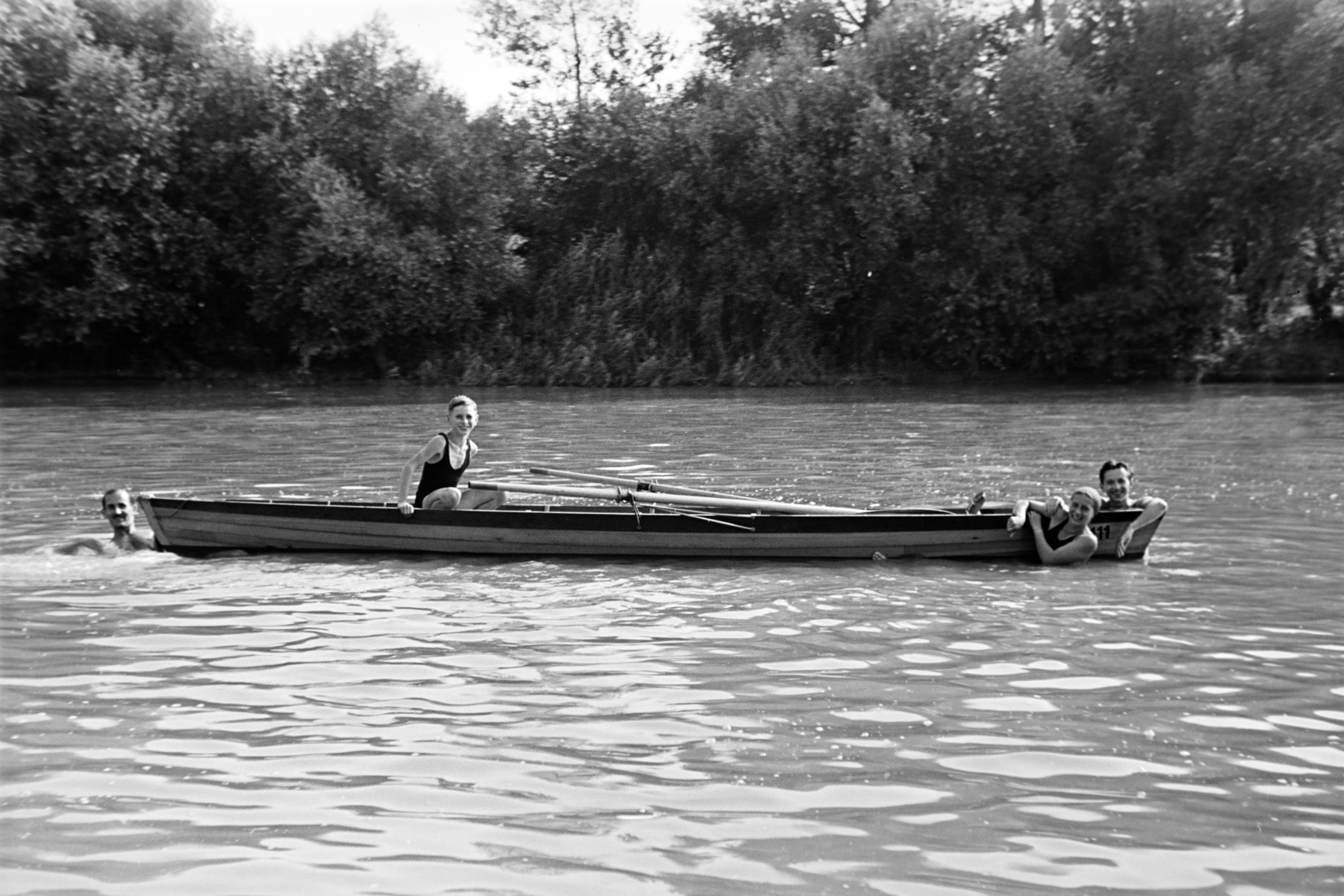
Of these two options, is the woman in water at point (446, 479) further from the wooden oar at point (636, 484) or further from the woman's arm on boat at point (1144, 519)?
the woman's arm on boat at point (1144, 519)

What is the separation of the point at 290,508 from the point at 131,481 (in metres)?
6.50

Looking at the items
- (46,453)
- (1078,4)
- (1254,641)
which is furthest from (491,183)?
(1254,641)

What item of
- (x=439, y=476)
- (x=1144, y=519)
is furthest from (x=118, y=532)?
(x=1144, y=519)

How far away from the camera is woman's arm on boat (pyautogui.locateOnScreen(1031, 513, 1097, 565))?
35.6 feet

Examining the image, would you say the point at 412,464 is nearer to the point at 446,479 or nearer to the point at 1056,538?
the point at 446,479

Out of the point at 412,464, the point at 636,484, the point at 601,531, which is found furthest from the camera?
the point at 636,484

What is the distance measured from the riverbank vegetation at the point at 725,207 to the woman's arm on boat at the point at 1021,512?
24.6 metres

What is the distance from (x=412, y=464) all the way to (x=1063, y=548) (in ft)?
18.5

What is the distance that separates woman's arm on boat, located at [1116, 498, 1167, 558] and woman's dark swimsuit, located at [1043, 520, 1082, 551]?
0.45 metres

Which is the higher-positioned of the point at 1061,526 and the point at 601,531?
the point at 1061,526

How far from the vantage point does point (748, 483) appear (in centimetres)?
1634

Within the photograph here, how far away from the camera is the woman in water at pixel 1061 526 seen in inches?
425

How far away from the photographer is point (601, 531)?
37.1ft

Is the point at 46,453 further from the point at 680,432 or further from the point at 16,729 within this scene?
the point at 16,729
